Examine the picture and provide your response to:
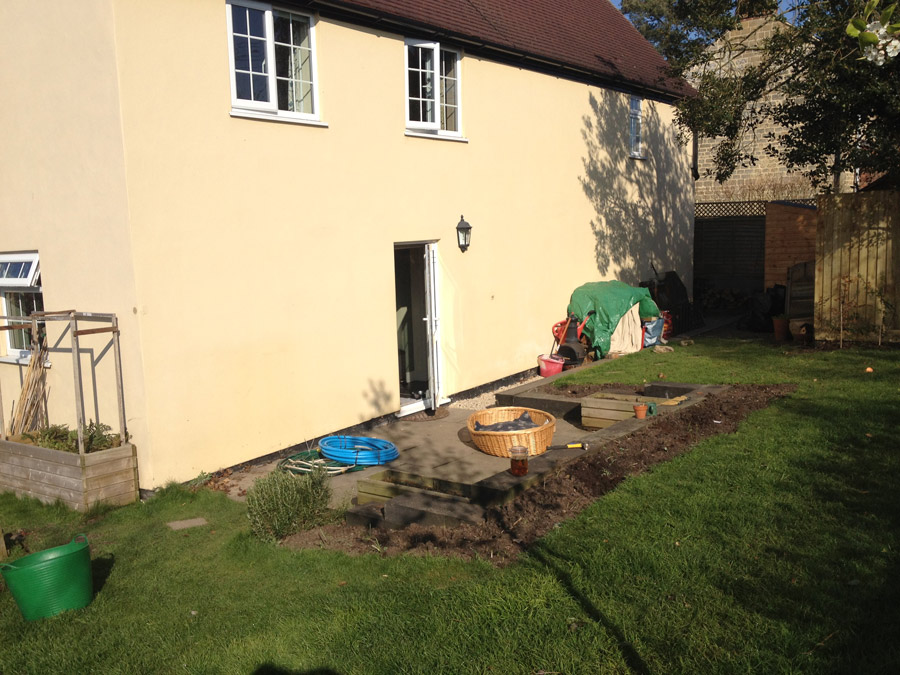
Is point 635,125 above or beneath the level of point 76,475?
above

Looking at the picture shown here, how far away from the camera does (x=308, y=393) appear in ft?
32.1

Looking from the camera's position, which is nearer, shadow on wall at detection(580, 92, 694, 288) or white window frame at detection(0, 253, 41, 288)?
white window frame at detection(0, 253, 41, 288)

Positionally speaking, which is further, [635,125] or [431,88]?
[635,125]

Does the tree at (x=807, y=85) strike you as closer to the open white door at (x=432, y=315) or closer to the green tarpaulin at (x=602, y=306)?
the green tarpaulin at (x=602, y=306)

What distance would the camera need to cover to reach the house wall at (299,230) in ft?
26.6

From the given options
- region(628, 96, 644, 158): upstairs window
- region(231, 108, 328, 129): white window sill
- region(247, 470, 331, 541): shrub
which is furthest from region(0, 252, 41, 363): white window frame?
region(628, 96, 644, 158): upstairs window

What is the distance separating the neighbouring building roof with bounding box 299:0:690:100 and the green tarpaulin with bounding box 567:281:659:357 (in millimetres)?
4249

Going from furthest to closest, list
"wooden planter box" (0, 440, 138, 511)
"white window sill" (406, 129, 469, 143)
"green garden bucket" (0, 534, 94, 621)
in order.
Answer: "white window sill" (406, 129, 469, 143) → "wooden planter box" (0, 440, 138, 511) → "green garden bucket" (0, 534, 94, 621)

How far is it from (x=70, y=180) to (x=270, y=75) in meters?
2.57

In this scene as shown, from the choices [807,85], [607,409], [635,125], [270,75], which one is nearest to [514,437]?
[607,409]

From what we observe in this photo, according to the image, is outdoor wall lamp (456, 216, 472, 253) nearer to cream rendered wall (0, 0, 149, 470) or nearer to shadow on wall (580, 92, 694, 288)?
shadow on wall (580, 92, 694, 288)

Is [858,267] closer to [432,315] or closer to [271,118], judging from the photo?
[432,315]

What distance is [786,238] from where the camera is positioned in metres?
18.4

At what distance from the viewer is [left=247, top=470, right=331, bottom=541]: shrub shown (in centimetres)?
668
